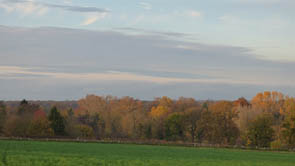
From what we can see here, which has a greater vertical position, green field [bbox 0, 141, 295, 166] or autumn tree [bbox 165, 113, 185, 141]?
autumn tree [bbox 165, 113, 185, 141]

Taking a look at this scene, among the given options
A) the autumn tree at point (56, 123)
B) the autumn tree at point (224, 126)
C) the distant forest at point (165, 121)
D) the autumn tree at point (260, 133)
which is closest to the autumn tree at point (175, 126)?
the distant forest at point (165, 121)

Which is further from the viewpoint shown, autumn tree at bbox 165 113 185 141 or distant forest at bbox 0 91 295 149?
autumn tree at bbox 165 113 185 141

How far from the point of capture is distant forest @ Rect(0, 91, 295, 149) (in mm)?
79438

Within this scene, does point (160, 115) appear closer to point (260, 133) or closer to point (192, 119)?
point (192, 119)

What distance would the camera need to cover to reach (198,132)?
95.9 metres

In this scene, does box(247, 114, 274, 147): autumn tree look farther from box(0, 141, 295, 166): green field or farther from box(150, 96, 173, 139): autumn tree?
box(150, 96, 173, 139): autumn tree

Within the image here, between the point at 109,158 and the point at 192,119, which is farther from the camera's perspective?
the point at 192,119

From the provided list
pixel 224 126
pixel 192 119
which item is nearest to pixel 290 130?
pixel 224 126

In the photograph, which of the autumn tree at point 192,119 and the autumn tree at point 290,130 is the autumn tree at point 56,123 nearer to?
the autumn tree at point 192,119

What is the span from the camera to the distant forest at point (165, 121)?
79.4 m

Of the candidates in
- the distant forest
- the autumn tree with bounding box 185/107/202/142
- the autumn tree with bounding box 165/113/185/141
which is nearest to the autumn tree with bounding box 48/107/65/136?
the distant forest

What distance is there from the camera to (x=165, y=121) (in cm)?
10131

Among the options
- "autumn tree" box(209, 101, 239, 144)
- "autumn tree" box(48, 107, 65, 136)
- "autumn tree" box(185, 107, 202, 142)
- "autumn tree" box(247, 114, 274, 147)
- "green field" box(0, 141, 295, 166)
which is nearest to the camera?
"green field" box(0, 141, 295, 166)

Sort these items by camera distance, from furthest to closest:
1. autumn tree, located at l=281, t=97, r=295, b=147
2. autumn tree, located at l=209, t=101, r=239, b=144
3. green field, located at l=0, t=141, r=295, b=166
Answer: autumn tree, located at l=209, t=101, r=239, b=144 → autumn tree, located at l=281, t=97, r=295, b=147 → green field, located at l=0, t=141, r=295, b=166
